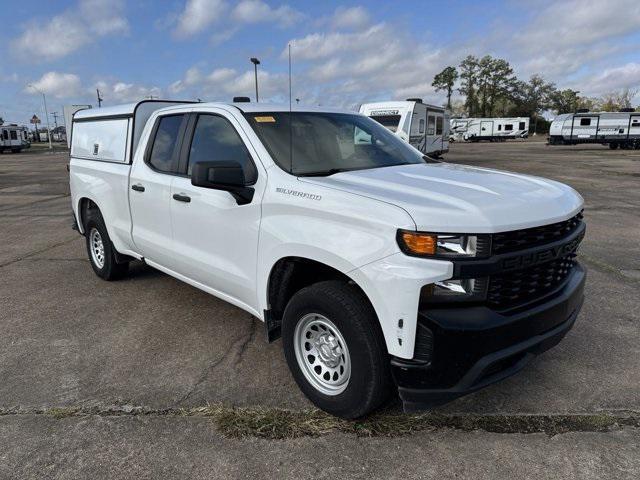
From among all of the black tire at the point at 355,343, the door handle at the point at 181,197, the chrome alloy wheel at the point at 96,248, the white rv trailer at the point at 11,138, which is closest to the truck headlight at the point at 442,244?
the black tire at the point at 355,343

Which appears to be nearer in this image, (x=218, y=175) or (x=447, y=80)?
(x=218, y=175)

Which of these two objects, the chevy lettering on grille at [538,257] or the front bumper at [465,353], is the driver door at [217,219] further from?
the chevy lettering on grille at [538,257]

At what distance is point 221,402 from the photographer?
10.7 feet

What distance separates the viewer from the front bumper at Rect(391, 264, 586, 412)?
8.13ft

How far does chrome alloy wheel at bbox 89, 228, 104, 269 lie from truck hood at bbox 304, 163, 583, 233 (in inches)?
142

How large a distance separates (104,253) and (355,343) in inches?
155

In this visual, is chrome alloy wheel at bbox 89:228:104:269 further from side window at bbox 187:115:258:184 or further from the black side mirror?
the black side mirror

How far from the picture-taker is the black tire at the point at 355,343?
2.68 metres

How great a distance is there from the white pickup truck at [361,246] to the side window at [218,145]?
14 mm

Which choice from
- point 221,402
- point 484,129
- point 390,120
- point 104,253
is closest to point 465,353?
point 221,402

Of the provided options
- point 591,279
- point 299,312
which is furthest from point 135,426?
point 591,279

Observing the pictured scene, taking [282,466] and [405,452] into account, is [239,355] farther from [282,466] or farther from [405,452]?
[405,452]

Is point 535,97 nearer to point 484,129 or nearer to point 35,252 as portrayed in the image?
point 484,129

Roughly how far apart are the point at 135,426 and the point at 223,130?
2.11m
